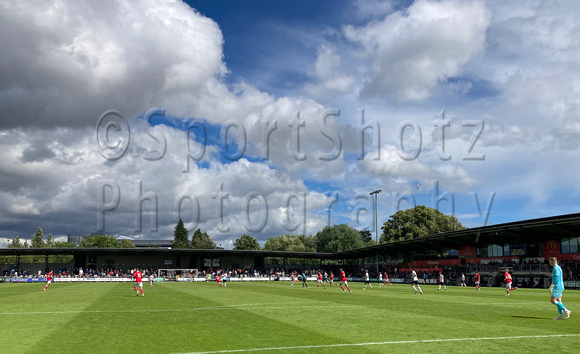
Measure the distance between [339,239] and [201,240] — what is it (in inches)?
2888

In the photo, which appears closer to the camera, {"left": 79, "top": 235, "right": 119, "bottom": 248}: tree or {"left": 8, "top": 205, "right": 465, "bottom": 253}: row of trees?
{"left": 8, "top": 205, "right": 465, "bottom": 253}: row of trees

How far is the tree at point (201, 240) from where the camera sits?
179 meters

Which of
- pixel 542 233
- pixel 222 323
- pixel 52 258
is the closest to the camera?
pixel 222 323

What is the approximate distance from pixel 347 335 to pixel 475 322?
18.7 feet

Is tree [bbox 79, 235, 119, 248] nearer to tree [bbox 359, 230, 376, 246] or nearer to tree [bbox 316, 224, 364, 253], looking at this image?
tree [bbox 316, 224, 364, 253]

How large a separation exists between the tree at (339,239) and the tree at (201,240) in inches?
2298

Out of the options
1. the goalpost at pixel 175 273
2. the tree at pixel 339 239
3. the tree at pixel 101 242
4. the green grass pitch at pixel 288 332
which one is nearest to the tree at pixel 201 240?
the tree at pixel 101 242

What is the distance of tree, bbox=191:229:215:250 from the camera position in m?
179

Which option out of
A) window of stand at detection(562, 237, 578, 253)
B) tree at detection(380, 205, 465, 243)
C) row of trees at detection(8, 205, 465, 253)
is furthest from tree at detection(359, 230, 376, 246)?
window of stand at detection(562, 237, 578, 253)

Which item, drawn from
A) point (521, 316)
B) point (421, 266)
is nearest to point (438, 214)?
point (421, 266)

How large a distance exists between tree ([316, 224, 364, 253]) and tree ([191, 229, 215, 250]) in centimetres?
5838

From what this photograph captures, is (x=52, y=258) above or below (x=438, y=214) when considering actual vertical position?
below

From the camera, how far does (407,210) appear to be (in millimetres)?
107625

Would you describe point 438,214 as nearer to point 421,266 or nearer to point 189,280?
point 421,266
